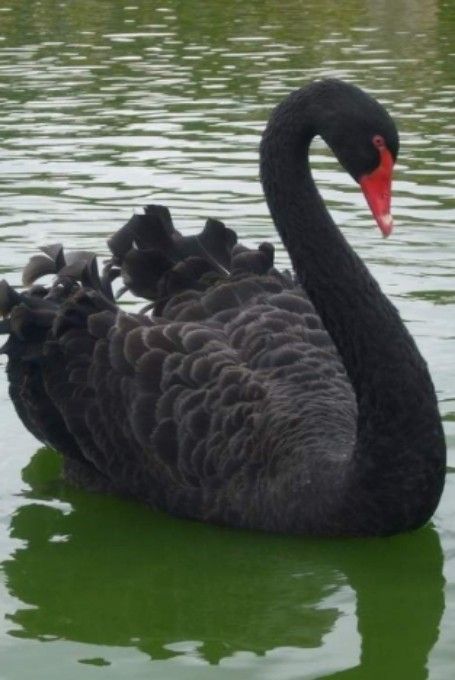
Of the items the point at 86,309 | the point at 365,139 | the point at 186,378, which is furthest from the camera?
the point at 86,309

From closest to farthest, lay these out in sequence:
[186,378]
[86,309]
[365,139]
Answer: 1. [365,139]
2. [186,378]
3. [86,309]

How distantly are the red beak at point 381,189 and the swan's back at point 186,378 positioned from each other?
64 cm

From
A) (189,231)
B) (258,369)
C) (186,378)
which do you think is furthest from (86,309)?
(189,231)

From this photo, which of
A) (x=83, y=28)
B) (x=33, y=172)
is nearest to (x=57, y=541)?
(x=33, y=172)

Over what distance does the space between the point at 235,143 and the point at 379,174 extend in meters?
6.31

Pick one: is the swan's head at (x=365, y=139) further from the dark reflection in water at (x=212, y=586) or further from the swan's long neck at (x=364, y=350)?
the dark reflection in water at (x=212, y=586)

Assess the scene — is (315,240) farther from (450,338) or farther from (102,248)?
(102,248)

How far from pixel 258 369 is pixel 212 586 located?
2.47 feet

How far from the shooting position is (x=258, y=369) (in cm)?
527

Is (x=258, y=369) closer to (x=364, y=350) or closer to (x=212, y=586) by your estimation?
(x=364, y=350)

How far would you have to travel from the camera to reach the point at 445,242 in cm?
830

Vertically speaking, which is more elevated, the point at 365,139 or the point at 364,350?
the point at 365,139

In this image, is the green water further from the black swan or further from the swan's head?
the swan's head

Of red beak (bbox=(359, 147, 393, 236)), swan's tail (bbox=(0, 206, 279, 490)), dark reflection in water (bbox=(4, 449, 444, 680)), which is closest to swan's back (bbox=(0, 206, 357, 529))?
swan's tail (bbox=(0, 206, 279, 490))
